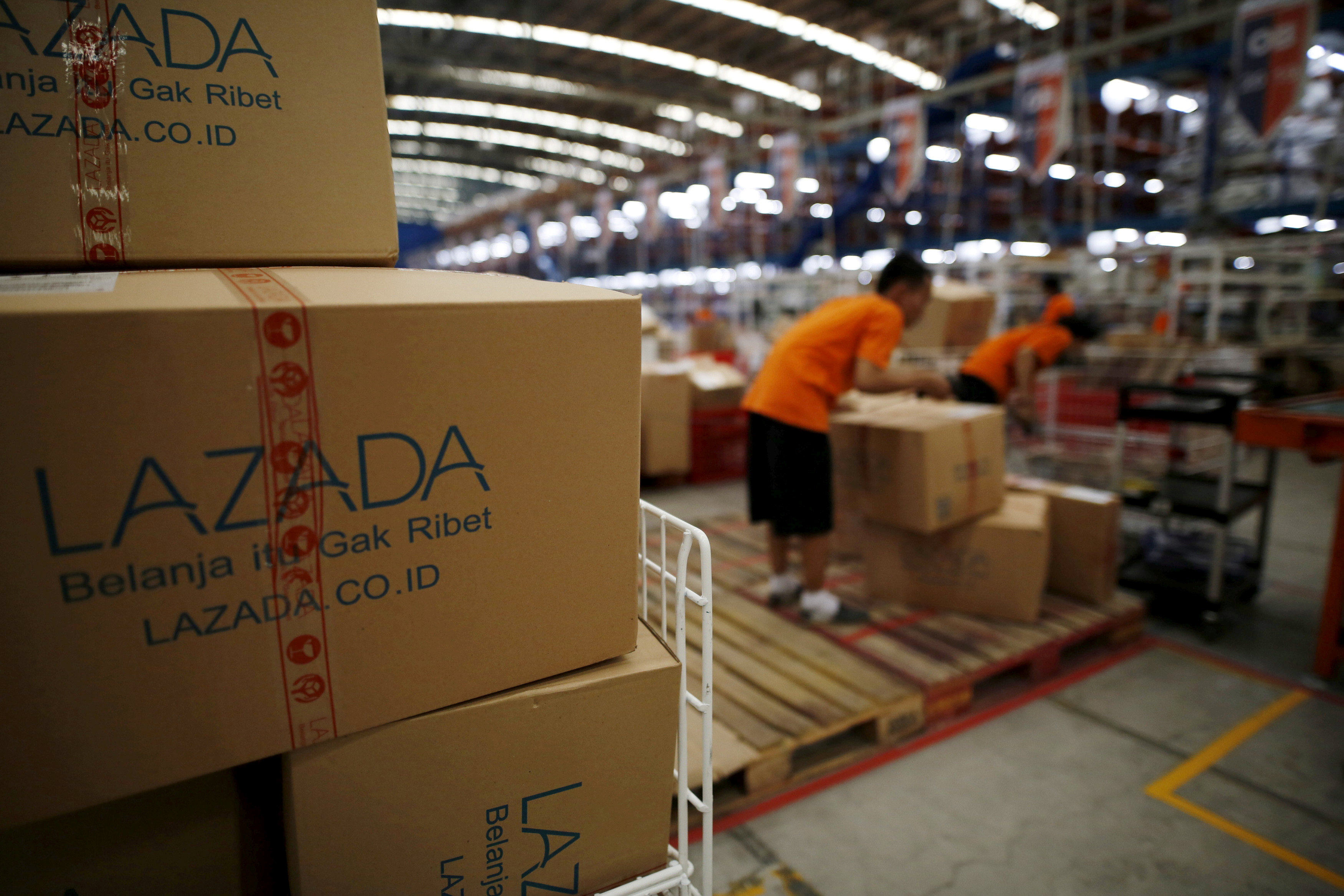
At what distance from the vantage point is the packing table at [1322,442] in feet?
10.1

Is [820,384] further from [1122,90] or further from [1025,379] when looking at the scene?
[1122,90]

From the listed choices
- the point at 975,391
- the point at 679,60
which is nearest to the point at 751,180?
the point at 679,60

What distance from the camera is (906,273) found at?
341cm

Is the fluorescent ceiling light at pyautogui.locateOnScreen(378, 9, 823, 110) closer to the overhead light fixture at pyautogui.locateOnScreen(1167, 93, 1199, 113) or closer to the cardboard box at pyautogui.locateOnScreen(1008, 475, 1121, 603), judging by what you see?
the overhead light fixture at pyautogui.locateOnScreen(1167, 93, 1199, 113)

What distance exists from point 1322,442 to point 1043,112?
511 cm

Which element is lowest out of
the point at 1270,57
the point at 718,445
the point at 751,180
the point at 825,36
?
the point at 718,445

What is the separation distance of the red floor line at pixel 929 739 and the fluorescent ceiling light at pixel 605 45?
1016 centimetres

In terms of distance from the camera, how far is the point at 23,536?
81 centimetres

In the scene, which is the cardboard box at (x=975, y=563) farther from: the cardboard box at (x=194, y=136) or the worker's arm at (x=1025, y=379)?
the cardboard box at (x=194, y=136)

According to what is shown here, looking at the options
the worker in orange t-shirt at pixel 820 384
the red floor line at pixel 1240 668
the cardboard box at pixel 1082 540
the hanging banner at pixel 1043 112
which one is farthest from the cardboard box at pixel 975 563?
the hanging banner at pixel 1043 112

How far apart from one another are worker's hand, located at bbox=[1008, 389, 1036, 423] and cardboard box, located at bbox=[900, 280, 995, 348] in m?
1.07

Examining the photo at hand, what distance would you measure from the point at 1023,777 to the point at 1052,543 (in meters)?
1.62

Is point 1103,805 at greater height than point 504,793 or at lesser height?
→ lesser

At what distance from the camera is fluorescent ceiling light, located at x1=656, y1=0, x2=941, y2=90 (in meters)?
9.73
